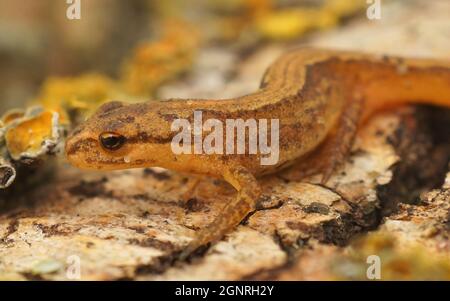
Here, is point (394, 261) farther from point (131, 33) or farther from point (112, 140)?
point (131, 33)

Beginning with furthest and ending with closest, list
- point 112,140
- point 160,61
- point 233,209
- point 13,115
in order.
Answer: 1. point 160,61
2. point 13,115
3. point 112,140
4. point 233,209

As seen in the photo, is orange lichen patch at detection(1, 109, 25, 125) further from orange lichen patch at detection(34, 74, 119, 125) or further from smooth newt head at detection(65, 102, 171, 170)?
smooth newt head at detection(65, 102, 171, 170)

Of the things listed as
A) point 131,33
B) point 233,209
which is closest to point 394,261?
point 233,209

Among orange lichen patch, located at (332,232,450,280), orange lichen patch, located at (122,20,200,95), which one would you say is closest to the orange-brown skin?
orange lichen patch, located at (332,232,450,280)

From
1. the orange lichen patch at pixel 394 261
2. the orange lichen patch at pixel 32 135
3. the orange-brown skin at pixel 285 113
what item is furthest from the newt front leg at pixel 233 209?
the orange lichen patch at pixel 32 135

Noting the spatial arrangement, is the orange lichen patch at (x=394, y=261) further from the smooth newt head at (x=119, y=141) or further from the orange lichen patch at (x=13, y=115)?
the orange lichen patch at (x=13, y=115)

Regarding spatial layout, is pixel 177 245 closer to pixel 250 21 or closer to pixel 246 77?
pixel 246 77
